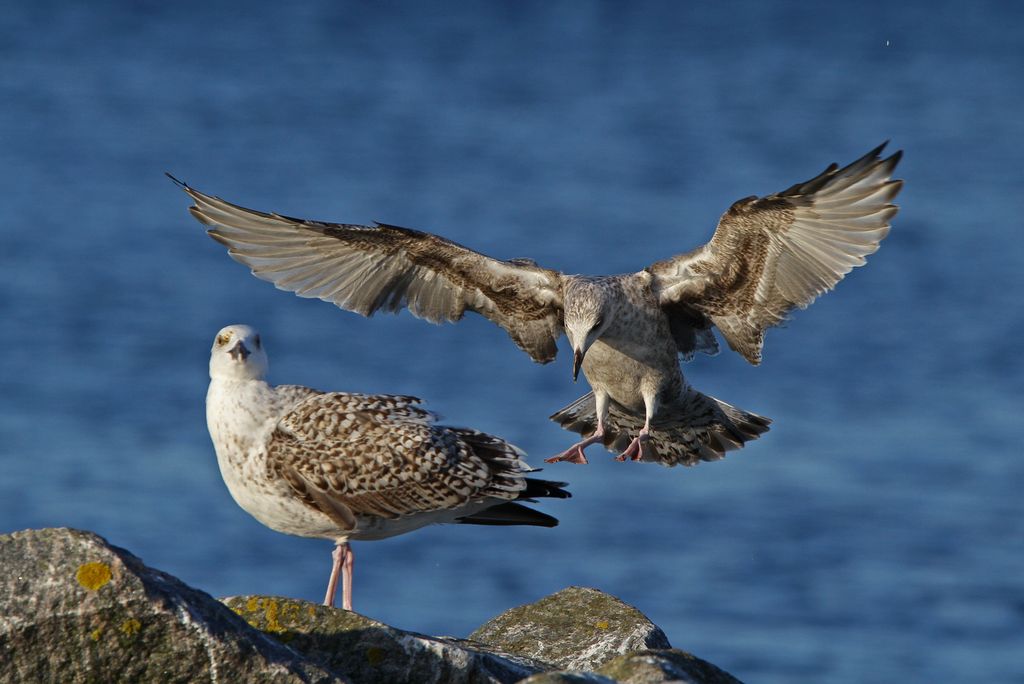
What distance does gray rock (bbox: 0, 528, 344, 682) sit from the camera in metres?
4.68

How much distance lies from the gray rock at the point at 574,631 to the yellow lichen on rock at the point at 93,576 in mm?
2049

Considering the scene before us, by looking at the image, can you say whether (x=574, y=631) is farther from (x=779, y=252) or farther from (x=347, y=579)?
(x=779, y=252)

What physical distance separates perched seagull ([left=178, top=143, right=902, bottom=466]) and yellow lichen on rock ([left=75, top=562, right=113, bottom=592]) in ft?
15.5

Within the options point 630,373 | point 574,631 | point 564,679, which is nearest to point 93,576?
point 564,679

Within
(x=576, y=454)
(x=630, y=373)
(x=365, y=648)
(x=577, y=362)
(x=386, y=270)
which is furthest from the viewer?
(x=386, y=270)

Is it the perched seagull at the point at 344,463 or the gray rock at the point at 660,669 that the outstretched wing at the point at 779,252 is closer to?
the perched seagull at the point at 344,463

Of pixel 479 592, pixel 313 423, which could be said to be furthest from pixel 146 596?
pixel 479 592

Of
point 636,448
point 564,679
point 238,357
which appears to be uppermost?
point 636,448

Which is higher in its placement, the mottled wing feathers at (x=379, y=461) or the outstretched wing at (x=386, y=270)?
the outstretched wing at (x=386, y=270)

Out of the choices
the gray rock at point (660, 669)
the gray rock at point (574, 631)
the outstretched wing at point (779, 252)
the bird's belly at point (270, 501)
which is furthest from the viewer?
the outstretched wing at point (779, 252)

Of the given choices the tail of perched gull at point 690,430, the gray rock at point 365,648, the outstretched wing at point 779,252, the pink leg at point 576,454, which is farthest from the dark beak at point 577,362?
the gray rock at point 365,648

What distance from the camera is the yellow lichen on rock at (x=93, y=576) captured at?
15.4 ft

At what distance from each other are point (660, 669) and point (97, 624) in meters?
1.78

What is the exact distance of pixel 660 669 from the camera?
4.97m
